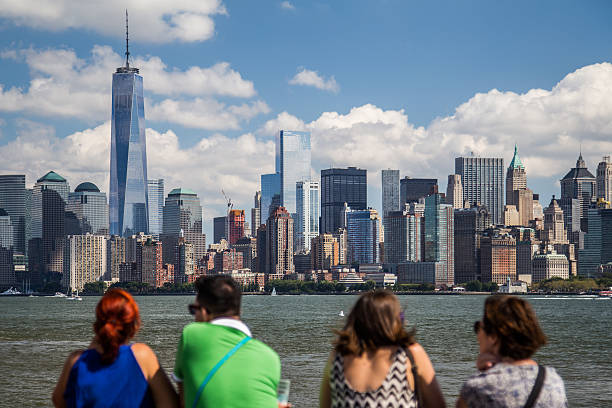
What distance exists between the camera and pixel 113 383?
5398 mm

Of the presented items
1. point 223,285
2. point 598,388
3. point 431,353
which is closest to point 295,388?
point 598,388

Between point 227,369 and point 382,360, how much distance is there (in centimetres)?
96

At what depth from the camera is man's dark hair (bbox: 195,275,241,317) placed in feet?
18.7

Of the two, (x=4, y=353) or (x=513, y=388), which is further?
(x=4, y=353)

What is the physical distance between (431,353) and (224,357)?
40843 mm

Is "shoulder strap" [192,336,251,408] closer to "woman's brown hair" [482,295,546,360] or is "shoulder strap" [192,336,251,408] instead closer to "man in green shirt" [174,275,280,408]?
"man in green shirt" [174,275,280,408]

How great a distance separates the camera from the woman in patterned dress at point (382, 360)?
17.4ft

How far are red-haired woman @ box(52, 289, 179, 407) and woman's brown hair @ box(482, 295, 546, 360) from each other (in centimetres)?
210

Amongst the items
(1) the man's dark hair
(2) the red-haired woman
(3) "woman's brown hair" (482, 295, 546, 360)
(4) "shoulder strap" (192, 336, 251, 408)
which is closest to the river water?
(1) the man's dark hair

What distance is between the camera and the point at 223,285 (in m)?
5.75

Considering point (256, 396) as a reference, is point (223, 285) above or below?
above

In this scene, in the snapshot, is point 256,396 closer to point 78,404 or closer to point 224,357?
point 224,357

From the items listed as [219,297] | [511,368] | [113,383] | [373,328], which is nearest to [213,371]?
[219,297]

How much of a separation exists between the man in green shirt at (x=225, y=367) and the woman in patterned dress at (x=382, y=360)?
19.1 inches
